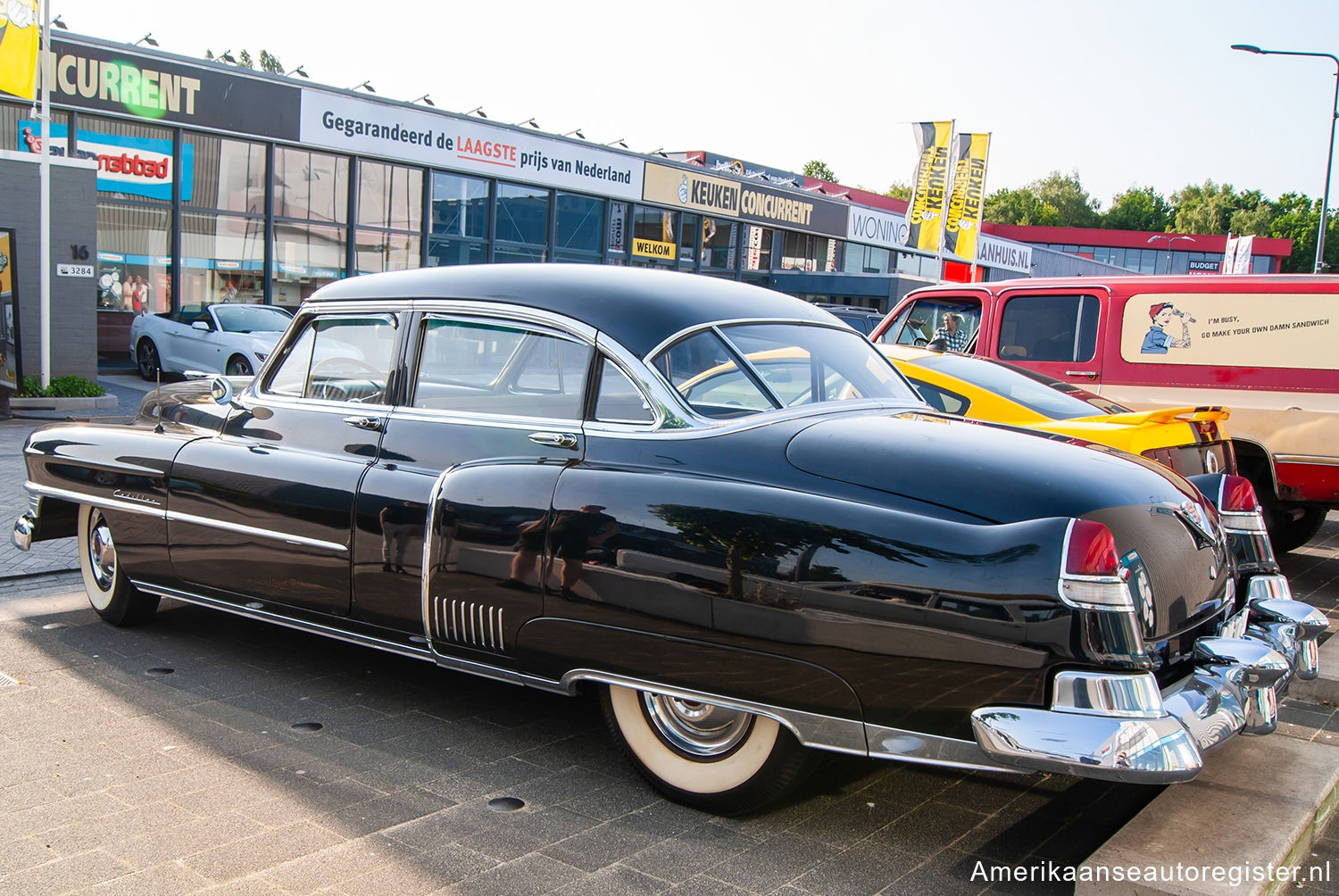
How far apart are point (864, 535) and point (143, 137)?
59.9 feet

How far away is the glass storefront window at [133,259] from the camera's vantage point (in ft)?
57.9

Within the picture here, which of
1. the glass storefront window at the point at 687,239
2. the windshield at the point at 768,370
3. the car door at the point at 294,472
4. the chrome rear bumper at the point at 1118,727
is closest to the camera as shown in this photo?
the chrome rear bumper at the point at 1118,727

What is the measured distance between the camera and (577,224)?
24.9 meters

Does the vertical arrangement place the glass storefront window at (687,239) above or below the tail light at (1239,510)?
above

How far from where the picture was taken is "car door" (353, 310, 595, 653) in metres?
3.54

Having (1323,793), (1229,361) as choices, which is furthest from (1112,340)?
(1323,793)

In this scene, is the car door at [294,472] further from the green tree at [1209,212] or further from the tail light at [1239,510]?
the green tree at [1209,212]

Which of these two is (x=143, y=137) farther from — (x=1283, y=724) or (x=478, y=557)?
(x=1283, y=724)

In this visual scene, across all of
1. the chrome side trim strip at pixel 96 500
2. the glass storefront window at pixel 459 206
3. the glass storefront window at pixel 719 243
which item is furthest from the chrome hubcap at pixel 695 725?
the glass storefront window at pixel 719 243

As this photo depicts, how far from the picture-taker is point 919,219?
20.2 m

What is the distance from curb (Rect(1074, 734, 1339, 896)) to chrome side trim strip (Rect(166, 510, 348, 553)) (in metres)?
2.80

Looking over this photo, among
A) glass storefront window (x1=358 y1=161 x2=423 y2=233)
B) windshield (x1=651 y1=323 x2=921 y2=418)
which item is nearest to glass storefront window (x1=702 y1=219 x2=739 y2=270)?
glass storefront window (x1=358 y1=161 x2=423 y2=233)

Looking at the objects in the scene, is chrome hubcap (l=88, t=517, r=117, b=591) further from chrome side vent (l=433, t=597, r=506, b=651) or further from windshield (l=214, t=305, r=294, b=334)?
windshield (l=214, t=305, r=294, b=334)

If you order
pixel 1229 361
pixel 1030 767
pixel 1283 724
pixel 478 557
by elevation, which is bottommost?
pixel 1283 724
